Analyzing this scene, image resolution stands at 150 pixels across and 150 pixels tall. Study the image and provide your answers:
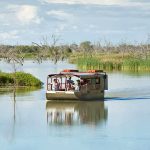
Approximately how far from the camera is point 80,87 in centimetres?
3161

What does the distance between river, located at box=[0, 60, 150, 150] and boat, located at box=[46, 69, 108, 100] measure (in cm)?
39

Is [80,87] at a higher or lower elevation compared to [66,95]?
higher

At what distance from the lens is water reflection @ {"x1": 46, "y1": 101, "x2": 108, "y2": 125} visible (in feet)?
84.2

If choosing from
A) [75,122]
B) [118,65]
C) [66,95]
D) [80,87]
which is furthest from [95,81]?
[118,65]

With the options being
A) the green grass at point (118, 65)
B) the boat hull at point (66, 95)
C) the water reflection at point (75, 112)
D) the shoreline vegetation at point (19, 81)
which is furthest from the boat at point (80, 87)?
the green grass at point (118, 65)

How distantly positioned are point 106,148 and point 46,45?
3430 inches

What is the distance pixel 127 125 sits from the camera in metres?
24.2

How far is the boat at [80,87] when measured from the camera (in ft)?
104

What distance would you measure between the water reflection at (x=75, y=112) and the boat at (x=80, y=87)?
0.34 m

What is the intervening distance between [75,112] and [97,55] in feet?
A: 197

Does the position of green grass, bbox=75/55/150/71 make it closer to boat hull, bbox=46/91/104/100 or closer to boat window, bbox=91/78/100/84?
boat window, bbox=91/78/100/84

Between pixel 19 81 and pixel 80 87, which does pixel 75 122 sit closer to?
pixel 80 87

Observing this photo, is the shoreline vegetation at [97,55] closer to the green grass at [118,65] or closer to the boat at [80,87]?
the green grass at [118,65]

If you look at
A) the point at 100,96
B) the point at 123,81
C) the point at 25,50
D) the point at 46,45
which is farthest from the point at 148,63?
the point at 25,50
